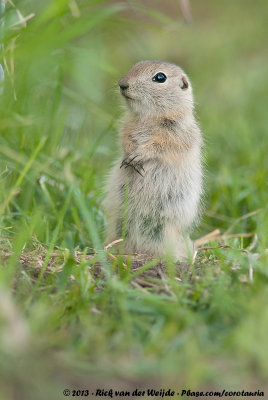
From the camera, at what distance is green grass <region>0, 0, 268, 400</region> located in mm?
2580

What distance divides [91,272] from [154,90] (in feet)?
6.18

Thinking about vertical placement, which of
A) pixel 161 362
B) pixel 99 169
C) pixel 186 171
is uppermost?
pixel 161 362

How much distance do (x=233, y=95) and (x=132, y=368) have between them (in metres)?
7.37

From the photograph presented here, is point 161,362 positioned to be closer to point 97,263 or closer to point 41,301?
point 41,301

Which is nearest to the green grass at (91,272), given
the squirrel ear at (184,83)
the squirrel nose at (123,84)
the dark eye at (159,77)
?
the squirrel nose at (123,84)

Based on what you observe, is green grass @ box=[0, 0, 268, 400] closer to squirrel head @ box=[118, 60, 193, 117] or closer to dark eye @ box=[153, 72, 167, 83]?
squirrel head @ box=[118, 60, 193, 117]

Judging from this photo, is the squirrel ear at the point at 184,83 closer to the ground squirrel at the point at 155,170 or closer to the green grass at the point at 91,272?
the ground squirrel at the point at 155,170

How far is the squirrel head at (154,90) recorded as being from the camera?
4832 mm

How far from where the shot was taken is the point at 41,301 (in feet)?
9.84

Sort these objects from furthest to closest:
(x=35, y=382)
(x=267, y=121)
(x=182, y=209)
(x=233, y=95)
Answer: (x=233, y=95) < (x=267, y=121) < (x=182, y=209) < (x=35, y=382)

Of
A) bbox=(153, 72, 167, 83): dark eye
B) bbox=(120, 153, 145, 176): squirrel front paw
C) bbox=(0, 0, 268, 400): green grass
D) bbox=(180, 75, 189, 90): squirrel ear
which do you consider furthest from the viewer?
bbox=(180, 75, 189, 90): squirrel ear

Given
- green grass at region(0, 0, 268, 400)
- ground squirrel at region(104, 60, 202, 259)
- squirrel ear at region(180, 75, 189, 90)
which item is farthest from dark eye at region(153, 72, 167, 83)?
green grass at region(0, 0, 268, 400)

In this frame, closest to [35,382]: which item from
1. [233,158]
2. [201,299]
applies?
[201,299]

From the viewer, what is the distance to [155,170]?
15.5 feet
